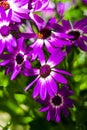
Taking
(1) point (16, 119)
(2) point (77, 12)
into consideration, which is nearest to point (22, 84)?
(1) point (16, 119)

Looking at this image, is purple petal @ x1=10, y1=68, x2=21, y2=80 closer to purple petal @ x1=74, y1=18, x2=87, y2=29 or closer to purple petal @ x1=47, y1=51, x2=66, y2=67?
purple petal @ x1=47, y1=51, x2=66, y2=67

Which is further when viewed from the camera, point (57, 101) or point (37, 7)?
point (57, 101)

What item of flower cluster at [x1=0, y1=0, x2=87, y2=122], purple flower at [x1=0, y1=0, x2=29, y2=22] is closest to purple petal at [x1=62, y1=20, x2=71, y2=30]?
flower cluster at [x1=0, y1=0, x2=87, y2=122]

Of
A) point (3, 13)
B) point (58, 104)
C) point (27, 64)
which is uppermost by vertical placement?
point (3, 13)

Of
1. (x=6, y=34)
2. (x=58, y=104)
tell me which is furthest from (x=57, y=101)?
(x=6, y=34)

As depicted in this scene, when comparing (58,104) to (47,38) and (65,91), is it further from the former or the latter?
(47,38)

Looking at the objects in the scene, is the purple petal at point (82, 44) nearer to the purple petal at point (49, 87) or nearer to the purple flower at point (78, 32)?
the purple flower at point (78, 32)
